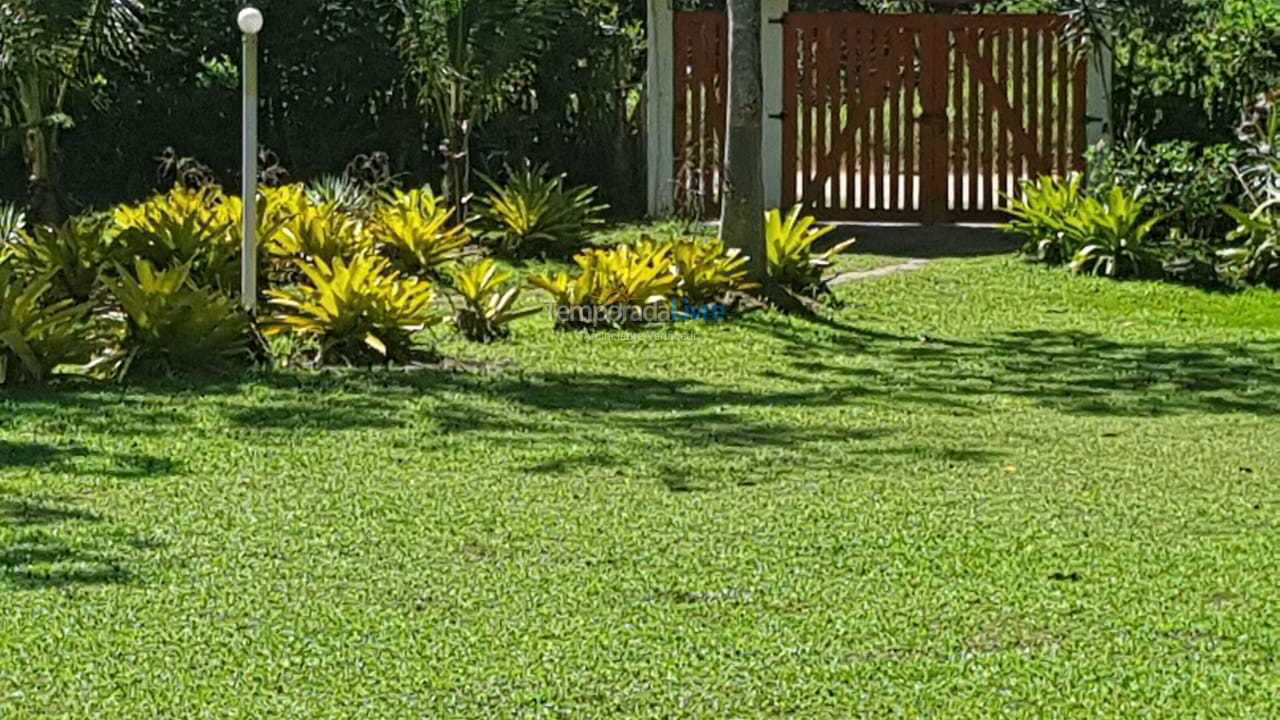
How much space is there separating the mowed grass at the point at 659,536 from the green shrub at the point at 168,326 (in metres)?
0.33

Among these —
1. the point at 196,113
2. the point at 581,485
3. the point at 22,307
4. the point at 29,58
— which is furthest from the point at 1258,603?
the point at 196,113

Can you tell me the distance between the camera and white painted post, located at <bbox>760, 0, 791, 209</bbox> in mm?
19500

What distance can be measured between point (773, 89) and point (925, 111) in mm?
1265

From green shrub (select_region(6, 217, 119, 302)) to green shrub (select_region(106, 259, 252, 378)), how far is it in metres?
1.71

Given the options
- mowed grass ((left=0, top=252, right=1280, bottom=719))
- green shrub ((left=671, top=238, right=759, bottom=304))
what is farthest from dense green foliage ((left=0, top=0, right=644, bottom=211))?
mowed grass ((left=0, top=252, right=1280, bottom=719))

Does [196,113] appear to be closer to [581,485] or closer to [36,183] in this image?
[36,183]

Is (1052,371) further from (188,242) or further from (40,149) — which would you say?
(40,149)

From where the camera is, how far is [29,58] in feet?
48.1

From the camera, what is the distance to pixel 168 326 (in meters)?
12.3

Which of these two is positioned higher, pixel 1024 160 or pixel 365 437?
→ pixel 1024 160

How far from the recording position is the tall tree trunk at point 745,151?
49.8 feet

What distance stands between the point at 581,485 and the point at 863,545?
5.30 feet

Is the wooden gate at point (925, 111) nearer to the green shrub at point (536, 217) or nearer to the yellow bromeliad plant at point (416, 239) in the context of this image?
the green shrub at point (536, 217)

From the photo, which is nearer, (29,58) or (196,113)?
(29,58)
